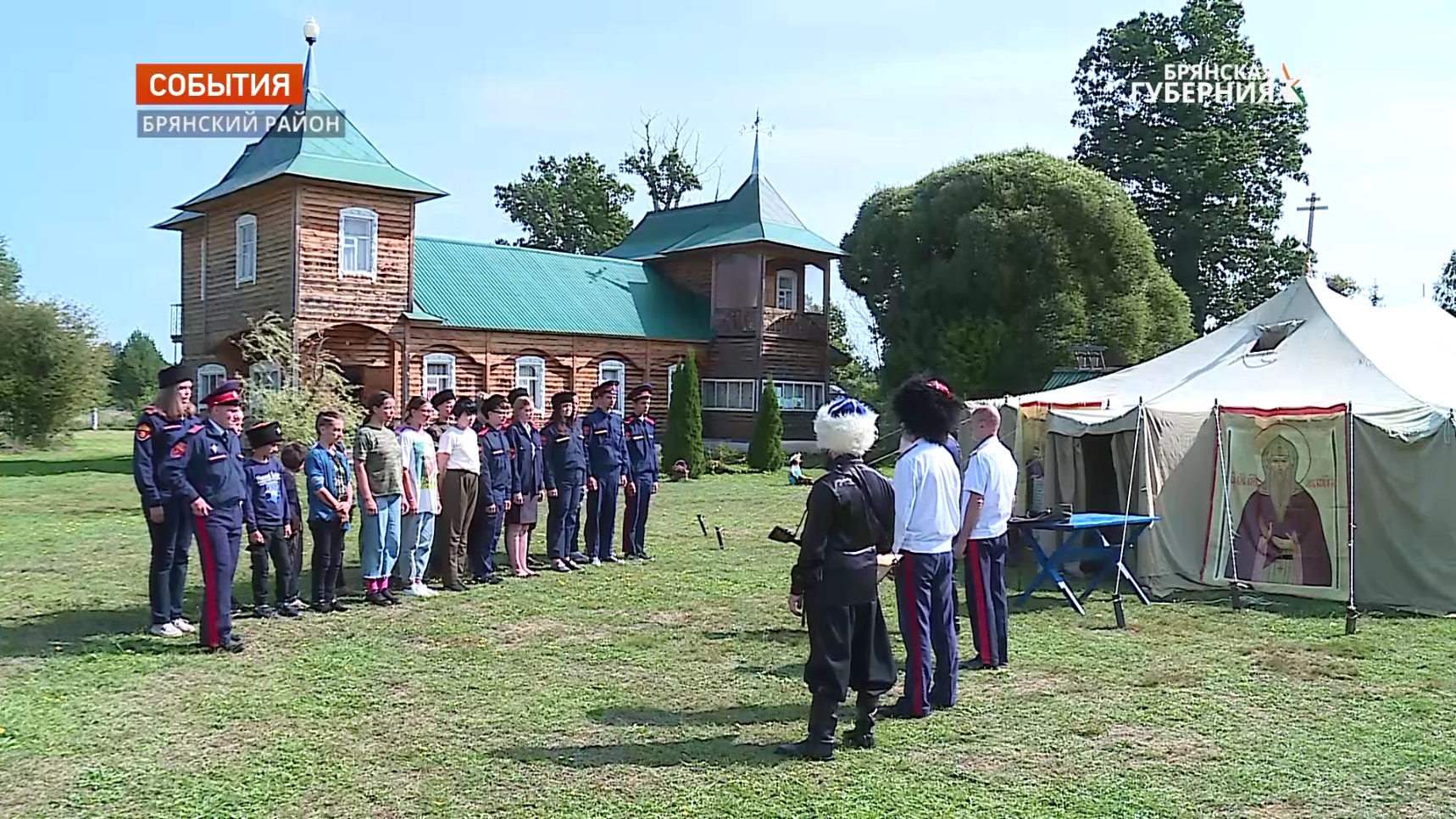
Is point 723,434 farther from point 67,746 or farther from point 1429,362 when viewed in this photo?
point 67,746

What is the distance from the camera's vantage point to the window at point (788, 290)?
31.1m

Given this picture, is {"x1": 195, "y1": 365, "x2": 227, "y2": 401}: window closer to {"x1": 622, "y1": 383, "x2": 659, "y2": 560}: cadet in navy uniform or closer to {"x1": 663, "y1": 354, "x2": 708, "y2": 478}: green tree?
{"x1": 663, "y1": 354, "x2": 708, "y2": 478}: green tree

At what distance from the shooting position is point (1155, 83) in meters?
36.2

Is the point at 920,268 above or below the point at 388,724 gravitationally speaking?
above

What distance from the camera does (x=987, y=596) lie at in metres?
6.93

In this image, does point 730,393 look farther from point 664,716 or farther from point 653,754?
point 653,754

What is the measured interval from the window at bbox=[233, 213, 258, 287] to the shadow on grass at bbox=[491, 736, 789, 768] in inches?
820

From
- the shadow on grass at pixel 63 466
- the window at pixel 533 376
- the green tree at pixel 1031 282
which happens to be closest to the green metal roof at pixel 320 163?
the window at pixel 533 376

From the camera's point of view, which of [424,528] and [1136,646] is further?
[424,528]

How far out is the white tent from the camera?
955 cm

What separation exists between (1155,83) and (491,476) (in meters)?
32.1

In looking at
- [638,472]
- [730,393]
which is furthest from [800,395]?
[638,472]

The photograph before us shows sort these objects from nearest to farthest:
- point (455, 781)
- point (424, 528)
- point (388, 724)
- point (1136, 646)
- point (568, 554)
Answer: point (455, 781) < point (388, 724) < point (1136, 646) < point (424, 528) < point (568, 554)

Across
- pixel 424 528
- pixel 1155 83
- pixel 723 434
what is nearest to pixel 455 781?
pixel 424 528
